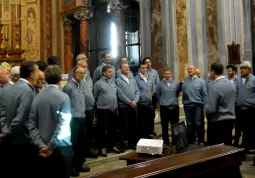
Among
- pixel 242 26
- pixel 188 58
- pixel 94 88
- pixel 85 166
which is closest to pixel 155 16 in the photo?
pixel 188 58

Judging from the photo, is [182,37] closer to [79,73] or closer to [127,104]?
[127,104]

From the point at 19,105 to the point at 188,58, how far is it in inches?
278

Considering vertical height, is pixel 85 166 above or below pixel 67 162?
below

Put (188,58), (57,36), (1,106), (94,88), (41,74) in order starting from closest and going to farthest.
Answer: (1,106)
(41,74)
(94,88)
(188,58)
(57,36)

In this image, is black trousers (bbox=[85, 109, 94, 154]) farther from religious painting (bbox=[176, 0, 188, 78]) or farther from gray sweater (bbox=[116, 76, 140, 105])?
religious painting (bbox=[176, 0, 188, 78])

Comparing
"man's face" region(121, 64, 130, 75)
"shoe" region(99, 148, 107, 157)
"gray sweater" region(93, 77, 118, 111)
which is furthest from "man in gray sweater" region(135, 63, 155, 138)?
"shoe" region(99, 148, 107, 157)

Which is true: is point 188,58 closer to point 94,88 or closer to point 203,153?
point 94,88

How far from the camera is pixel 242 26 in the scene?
1036cm

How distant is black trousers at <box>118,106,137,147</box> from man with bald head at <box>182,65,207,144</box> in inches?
40.0

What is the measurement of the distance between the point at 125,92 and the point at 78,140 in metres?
1.58

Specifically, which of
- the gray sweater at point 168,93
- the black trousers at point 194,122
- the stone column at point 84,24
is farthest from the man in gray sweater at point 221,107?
the stone column at point 84,24

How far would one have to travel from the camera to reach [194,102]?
6816 millimetres

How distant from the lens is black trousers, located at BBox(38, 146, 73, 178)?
3465mm

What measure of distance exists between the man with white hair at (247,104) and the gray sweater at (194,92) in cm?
69
